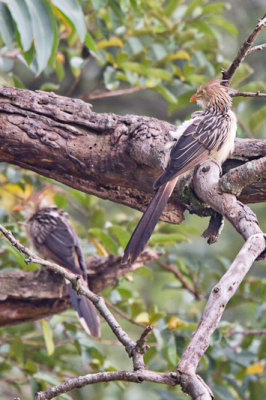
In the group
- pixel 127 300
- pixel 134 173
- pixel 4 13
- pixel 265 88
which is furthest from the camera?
pixel 127 300

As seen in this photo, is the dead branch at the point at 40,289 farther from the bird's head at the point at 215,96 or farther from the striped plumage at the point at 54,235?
the bird's head at the point at 215,96

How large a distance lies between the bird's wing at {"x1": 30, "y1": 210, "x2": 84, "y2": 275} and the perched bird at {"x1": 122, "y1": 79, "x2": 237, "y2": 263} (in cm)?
156

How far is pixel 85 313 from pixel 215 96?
164 centimetres

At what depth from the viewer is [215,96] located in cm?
380

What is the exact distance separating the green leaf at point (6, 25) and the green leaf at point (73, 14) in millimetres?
258

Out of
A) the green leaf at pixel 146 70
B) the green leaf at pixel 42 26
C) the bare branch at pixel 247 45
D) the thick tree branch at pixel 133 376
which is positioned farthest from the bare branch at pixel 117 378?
the green leaf at pixel 146 70

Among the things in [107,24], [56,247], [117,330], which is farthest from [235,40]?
[117,330]

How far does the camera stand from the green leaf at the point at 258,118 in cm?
436

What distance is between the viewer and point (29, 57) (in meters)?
3.42

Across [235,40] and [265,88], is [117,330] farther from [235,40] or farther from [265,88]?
[235,40]

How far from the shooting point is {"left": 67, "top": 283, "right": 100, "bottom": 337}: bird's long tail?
13.7 feet

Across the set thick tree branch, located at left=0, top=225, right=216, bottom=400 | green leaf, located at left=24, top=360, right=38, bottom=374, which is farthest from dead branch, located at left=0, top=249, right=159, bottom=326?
thick tree branch, located at left=0, top=225, right=216, bottom=400

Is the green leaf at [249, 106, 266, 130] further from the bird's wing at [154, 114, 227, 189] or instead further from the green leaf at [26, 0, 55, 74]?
the green leaf at [26, 0, 55, 74]

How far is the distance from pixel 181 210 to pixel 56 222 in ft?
6.59
